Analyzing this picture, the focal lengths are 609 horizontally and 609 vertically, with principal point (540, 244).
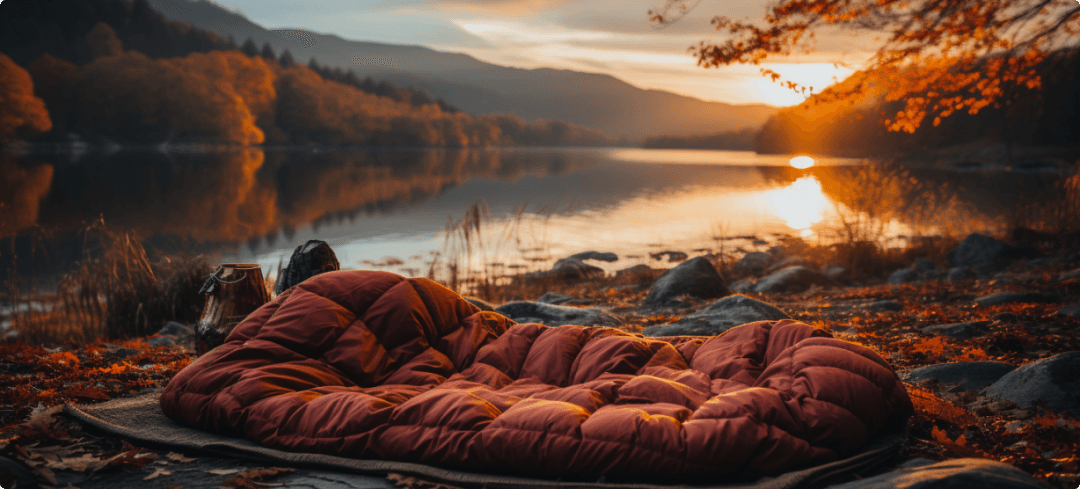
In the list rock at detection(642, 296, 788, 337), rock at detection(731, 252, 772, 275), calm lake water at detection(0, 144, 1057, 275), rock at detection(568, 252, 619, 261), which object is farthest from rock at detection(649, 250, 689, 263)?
rock at detection(642, 296, 788, 337)

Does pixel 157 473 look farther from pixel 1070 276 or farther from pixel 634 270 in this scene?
pixel 634 270

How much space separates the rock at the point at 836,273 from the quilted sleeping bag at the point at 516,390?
5465mm

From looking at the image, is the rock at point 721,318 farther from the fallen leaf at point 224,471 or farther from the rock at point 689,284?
the fallen leaf at point 224,471

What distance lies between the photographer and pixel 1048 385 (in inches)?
119

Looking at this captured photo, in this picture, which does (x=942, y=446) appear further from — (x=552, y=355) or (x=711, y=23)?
(x=711, y=23)

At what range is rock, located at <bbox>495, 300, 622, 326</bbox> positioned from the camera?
5461mm

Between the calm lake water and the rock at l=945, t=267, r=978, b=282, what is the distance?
1.56 m

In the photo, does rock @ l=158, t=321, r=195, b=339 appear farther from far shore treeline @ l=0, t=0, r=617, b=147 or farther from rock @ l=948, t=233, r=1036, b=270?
far shore treeline @ l=0, t=0, r=617, b=147

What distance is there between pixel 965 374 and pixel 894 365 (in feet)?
1.89

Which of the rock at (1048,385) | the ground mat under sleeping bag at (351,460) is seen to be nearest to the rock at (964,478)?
the ground mat under sleeping bag at (351,460)

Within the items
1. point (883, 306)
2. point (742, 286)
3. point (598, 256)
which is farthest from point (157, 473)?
point (598, 256)

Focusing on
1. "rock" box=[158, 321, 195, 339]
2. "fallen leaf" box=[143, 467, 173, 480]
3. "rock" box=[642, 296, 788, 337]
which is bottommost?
"rock" box=[158, 321, 195, 339]

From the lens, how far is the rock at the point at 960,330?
4680 mm

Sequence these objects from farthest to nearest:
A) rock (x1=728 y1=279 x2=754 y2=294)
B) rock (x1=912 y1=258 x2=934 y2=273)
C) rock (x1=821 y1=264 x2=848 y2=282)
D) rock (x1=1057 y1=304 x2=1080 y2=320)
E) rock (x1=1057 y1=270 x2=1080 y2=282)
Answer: rock (x1=912 y1=258 x2=934 y2=273)
rock (x1=821 y1=264 x2=848 y2=282)
rock (x1=728 y1=279 x2=754 y2=294)
rock (x1=1057 y1=270 x2=1080 y2=282)
rock (x1=1057 y1=304 x2=1080 y2=320)
